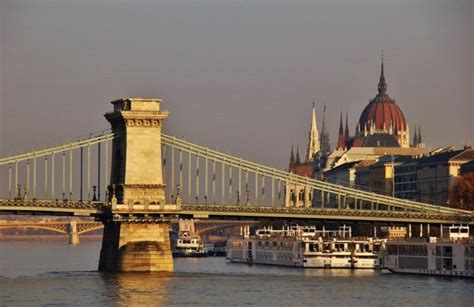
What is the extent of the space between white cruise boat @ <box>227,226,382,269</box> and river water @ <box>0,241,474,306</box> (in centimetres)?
879

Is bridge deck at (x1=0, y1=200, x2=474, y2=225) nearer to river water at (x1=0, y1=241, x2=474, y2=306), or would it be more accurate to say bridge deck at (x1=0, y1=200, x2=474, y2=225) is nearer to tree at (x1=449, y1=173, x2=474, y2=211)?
river water at (x1=0, y1=241, x2=474, y2=306)

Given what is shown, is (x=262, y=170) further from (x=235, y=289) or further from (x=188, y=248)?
(x=188, y=248)

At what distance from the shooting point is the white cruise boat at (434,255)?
118m

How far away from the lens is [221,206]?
122938 mm

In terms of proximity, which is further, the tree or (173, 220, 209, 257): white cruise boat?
(173, 220, 209, 257): white cruise boat

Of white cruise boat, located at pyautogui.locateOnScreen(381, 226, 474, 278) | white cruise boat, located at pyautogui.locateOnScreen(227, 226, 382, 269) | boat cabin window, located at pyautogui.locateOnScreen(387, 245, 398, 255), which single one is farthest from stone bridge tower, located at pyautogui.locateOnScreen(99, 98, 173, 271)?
white cruise boat, located at pyautogui.locateOnScreen(227, 226, 382, 269)

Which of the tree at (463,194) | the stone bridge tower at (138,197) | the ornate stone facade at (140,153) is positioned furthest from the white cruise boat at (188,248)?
the ornate stone facade at (140,153)

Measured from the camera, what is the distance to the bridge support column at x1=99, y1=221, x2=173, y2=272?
→ 4749 inches

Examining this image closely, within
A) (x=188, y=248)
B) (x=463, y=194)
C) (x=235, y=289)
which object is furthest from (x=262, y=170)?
(x=188, y=248)

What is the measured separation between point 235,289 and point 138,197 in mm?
16330

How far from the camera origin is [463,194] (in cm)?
17238

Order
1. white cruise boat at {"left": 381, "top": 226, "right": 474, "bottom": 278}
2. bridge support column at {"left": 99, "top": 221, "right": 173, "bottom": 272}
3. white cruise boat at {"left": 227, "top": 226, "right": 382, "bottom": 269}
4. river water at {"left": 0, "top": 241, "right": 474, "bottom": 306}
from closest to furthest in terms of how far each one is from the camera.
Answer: river water at {"left": 0, "top": 241, "right": 474, "bottom": 306}
white cruise boat at {"left": 381, "top": 226, "right": 474, "bottom": 278}
bridge support column at {"left": 99, "top": 221, "right": 173, "bottom": 272}
white cruise boat at {"left": 227, "top": 226, "right": 382, "bottom": 269}

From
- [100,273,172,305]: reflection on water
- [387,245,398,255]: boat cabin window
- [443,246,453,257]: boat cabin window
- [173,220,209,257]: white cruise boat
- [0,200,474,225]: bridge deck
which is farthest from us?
[173,220,209,257]: white cruise boat

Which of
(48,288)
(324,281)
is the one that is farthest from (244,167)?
(48,288)
